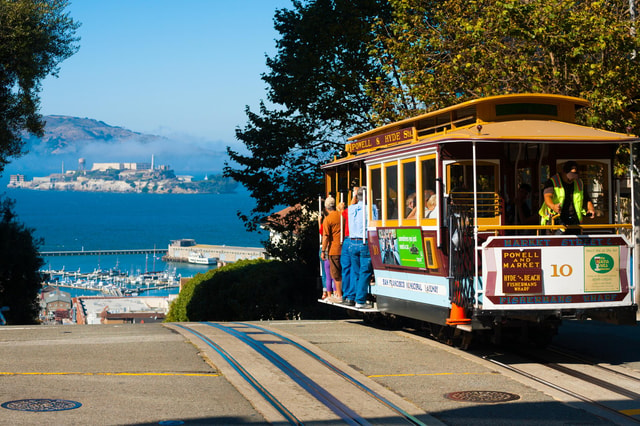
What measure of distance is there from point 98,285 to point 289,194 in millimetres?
117612

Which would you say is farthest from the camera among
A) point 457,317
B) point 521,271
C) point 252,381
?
point 457,317

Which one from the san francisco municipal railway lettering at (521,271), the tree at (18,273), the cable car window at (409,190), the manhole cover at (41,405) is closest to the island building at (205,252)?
the tree at (18,273)

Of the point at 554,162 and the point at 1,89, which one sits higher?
the point at 1,89

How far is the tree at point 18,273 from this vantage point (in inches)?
1267

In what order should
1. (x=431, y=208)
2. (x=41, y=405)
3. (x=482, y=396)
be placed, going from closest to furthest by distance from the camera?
1. (x=41, y=405)
2. (x=482, y=396)
3. (x=431, y=208)

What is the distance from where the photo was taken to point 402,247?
1355cm

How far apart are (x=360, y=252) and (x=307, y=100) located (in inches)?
679

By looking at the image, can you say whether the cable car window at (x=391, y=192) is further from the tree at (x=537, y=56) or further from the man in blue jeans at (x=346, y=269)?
the tree at (x=537, y=56)

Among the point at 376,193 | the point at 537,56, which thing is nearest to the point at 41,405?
the point at 376,193

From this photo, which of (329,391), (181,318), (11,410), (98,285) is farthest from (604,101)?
(98,285)

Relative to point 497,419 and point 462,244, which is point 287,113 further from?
point 497,419

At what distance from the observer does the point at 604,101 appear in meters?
16.5

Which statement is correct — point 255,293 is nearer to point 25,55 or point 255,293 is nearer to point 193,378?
point 25,55

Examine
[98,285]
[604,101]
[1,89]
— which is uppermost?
[1,89]
